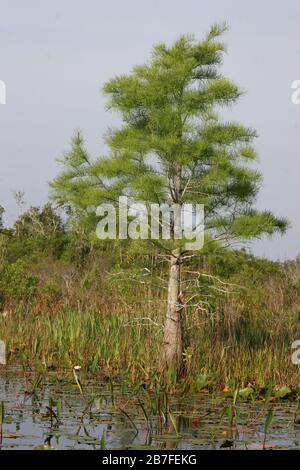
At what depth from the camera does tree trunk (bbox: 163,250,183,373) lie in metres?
14.1

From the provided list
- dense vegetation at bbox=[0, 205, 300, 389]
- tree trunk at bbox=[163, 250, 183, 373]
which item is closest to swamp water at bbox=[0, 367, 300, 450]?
dense vegetation at bbox=[0, 205, 300, 389]

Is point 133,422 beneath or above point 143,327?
beneath

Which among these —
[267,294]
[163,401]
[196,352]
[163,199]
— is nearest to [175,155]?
[163,199]

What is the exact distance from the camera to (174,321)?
47.3 feet

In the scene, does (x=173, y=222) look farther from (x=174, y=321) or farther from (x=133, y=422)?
(x=133, y=422)

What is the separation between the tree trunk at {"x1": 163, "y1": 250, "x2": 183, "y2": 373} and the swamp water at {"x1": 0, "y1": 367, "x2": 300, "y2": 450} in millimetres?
1313

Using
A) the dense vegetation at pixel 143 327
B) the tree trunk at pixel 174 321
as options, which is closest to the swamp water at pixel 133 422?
the dense vegetation at pixel 143 327

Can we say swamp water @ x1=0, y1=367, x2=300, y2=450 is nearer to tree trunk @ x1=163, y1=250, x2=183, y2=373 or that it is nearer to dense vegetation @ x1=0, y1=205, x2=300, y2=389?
dense vegetation @ x1=0, y1=205, x2=300, y2=389

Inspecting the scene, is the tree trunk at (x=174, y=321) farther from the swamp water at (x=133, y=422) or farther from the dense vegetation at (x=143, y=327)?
the swamp water at (x=133, y=422)

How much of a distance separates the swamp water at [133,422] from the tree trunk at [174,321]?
1.31 meters

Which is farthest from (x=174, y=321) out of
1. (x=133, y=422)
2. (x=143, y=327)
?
(x=133, y=422)

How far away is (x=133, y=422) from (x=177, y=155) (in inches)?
194

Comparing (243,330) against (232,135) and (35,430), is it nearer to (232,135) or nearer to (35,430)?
(232,135)

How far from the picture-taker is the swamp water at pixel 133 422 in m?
9.28
